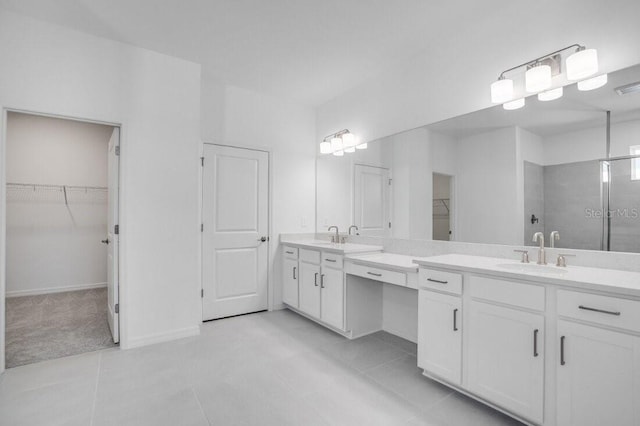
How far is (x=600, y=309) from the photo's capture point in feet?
4.58

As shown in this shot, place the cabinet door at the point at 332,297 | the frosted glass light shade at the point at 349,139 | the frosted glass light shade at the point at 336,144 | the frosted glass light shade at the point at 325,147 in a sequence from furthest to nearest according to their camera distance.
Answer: the frosted glass light shade at the point at 325,147
the frosted glass light shade at the point at 336,144
the frosted glass light shade at the point at 349,139
the cabinet door at the point at 332,297

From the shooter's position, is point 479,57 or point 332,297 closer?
point 479,57

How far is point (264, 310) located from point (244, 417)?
2.01 m

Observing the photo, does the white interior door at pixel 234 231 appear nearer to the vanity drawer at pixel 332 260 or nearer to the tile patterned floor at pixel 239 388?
the tile patterned floor at pixel 239 388

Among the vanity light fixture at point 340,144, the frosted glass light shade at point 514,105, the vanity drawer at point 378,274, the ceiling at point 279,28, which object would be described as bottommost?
the vanity drawer at point 378,274

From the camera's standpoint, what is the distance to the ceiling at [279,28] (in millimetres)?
2213

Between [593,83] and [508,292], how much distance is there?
1.34 m

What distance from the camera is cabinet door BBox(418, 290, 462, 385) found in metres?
1.93


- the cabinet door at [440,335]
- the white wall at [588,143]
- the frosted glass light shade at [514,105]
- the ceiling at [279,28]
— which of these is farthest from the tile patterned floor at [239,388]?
the ceiling at [279,28]

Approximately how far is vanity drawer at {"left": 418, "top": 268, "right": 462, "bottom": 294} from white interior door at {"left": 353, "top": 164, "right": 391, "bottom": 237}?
1.03 m

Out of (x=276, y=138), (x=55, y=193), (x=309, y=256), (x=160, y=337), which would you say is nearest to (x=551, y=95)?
(x=309, y=256)

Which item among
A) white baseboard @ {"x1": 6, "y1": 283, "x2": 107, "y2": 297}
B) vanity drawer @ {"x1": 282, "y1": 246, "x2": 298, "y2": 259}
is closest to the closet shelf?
Answer: white baseboard @ {"x1": 6, "y1": 283, "x2": 107, "y2": 297}

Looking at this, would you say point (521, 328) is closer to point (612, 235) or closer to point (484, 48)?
point (612, 235)

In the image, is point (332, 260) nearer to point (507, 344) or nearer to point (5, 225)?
point (507, 344)
